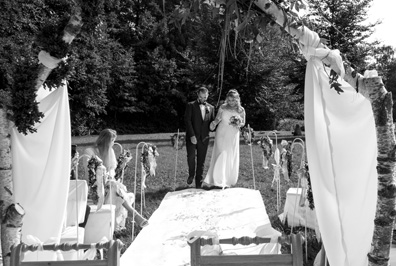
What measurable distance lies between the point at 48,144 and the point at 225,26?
5.87ft

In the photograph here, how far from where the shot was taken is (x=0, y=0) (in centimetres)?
999

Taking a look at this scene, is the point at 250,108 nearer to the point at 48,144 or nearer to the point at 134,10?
the point at 134,10

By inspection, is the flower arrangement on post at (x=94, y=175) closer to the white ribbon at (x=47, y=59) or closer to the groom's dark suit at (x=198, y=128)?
the white ribbon at (x=47, y=59)

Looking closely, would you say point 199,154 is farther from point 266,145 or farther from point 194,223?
point 194,223

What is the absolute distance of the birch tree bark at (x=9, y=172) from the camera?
3.08m

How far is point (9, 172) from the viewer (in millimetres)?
3178

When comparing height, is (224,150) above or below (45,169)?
above

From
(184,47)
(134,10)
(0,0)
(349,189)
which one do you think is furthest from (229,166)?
(134,10)

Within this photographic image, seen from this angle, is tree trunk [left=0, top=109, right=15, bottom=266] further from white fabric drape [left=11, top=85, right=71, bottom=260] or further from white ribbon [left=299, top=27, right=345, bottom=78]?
white ribbon [left=299, top=27, right=345, bottom=78]

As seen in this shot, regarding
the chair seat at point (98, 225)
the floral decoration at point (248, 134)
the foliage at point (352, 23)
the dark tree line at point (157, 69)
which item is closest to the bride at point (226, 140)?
the floral decoration at point (248, 134)

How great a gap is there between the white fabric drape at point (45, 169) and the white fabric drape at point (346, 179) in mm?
2077

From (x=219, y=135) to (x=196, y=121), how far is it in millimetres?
644

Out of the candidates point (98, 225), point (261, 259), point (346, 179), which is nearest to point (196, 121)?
point (98, 225)

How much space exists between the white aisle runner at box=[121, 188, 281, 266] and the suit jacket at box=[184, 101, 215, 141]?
1.21 metres
